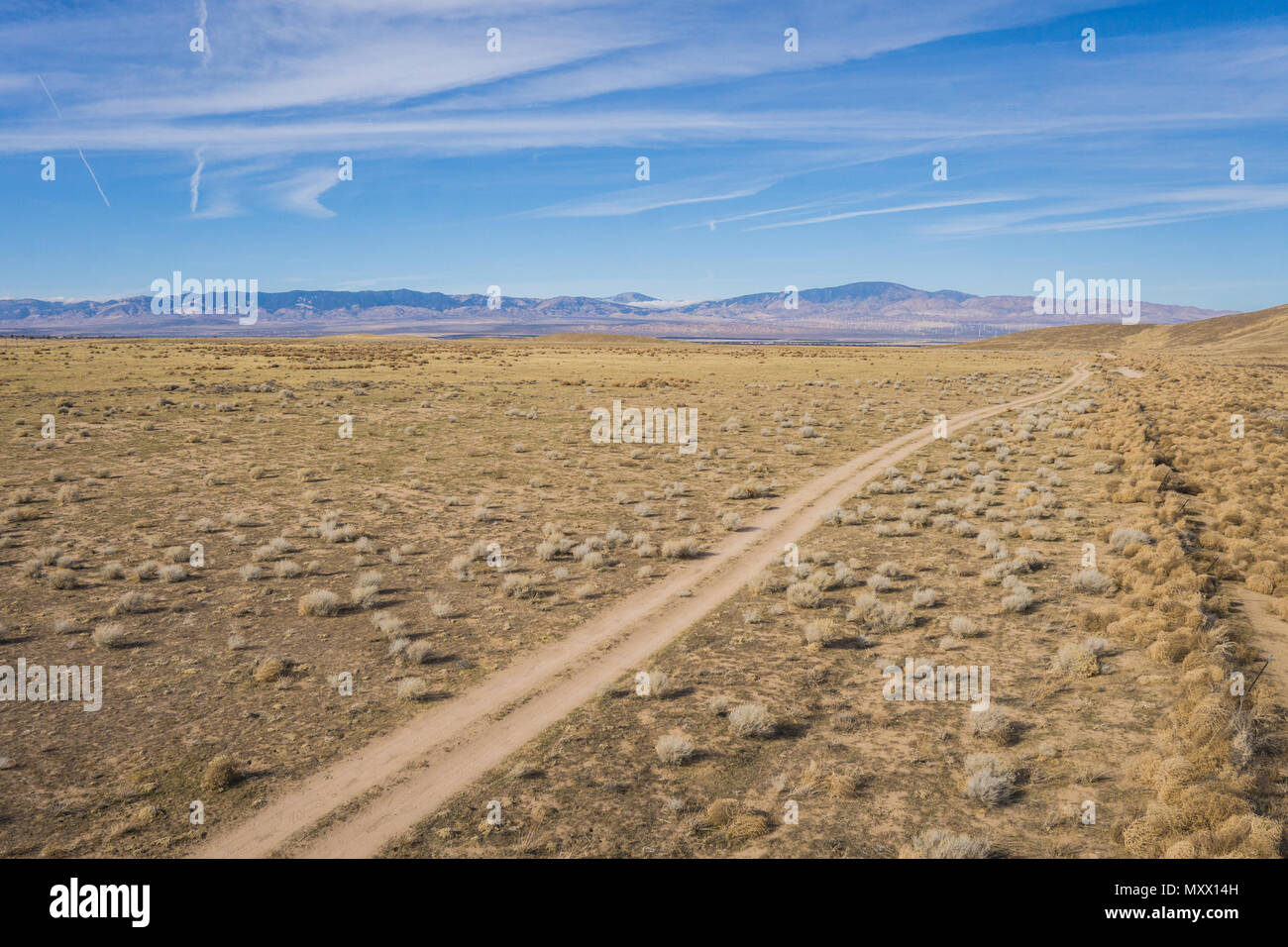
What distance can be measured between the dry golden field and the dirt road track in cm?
31

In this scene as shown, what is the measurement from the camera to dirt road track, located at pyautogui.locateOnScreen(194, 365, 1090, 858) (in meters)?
7.89

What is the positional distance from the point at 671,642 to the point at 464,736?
15.3ft

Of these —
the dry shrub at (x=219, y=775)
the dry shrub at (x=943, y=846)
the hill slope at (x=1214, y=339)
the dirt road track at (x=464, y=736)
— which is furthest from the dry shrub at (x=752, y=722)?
the hill slope at (x=1214, y=339)

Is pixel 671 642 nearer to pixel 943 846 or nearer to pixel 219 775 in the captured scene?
pixel 943 846

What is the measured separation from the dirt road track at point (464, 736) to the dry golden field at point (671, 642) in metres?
0.31

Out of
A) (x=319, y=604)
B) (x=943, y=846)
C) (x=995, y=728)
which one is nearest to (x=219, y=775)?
(x=319, y=604)

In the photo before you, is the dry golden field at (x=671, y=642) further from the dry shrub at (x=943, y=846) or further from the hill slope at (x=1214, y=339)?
the hill slope at (x=1214, y=339)

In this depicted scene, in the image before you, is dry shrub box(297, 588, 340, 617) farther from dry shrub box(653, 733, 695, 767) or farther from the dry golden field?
dry shrub box(653, 733, 695, 767)

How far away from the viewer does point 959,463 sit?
3100 centimetres

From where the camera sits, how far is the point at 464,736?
32.9 feet

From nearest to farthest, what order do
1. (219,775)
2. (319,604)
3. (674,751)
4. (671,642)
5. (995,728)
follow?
(219,775), (674,751), (995,728), (671,642), (319,604)
